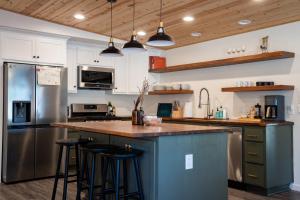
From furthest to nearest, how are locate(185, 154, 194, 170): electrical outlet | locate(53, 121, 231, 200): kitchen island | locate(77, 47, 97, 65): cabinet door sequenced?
1. locate(77, 47, 97, 65): cabinet door
2. locate(185, 154, 194, 170): electrical outlet
3. locate(53, 121, 231, 200): kitchen island

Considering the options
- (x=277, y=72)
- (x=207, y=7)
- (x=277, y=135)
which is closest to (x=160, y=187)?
(x=277, y=135)

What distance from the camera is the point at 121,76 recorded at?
6.67 m

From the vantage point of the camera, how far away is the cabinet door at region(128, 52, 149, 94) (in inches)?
265

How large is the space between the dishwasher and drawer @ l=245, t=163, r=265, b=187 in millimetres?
107

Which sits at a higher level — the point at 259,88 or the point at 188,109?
the point at 259,88

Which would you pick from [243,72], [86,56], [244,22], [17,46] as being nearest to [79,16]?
[17,46]

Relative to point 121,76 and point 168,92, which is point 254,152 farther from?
point 121,76

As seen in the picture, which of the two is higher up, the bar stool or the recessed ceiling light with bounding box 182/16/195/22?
the recessed ceiling light with bounding box 182/16/195/22

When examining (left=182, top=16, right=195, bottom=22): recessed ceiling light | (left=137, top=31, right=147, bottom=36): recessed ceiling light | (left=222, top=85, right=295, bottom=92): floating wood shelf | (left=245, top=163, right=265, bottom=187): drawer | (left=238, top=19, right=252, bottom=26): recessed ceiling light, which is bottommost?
(left=245, top=163, right=265, bottom=187): drawer

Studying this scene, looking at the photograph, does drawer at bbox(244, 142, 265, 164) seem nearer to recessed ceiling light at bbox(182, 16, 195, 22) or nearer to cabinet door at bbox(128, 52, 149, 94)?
recessed ceiling light at bbox(182, 16, 195, 22)

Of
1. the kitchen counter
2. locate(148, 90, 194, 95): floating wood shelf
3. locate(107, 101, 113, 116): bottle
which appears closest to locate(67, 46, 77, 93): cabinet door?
the kitchen counter

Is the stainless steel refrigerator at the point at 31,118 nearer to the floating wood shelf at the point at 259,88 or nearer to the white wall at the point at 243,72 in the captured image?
the white wall at the point at 243,72

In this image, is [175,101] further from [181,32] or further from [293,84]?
[293,84]

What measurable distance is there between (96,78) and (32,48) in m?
1.39
